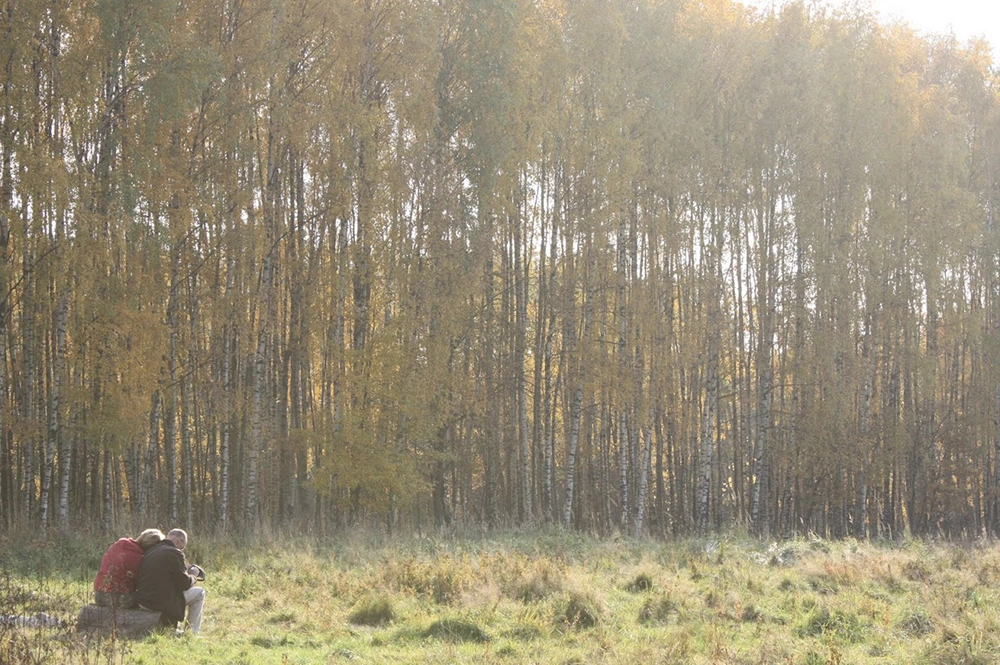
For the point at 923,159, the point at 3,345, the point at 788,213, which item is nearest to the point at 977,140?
Result: the point at 923,159

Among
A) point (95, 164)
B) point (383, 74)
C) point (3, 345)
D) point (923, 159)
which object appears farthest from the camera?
point (923, 159)

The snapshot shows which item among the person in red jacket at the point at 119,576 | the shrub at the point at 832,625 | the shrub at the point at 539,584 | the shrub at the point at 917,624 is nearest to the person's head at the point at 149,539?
the person in red jacket at the point at 119,576

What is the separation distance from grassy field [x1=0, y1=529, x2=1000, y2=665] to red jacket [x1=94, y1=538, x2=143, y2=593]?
0.45 meters

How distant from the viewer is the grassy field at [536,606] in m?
7.60

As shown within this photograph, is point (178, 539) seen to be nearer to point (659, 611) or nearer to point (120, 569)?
point (120, 569)

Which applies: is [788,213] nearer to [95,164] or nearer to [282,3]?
[282,3]

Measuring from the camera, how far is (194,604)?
28.3 feet

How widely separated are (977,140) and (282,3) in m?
23.9

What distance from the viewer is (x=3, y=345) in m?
14.6

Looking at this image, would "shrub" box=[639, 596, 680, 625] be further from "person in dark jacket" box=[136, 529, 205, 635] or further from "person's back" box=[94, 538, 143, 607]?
"person's back" box=[94, 538, 143, 607]

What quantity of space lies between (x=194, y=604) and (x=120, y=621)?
0.67 metres

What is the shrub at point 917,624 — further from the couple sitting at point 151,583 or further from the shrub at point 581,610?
the couple sitting at point 151,583

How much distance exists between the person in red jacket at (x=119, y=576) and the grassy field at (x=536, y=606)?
40 centimetres

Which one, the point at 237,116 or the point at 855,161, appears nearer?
the point at 237,116
